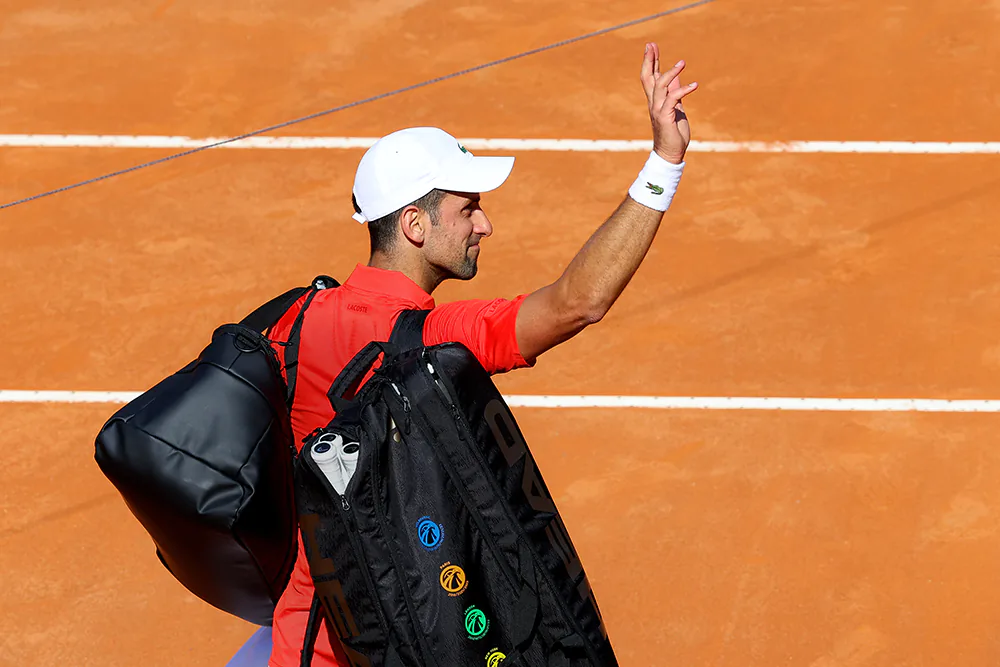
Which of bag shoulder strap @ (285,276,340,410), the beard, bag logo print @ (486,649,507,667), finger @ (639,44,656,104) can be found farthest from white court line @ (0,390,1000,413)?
bag logo print @ (486,649,507,667)

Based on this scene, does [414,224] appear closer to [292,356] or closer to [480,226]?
[480,226]

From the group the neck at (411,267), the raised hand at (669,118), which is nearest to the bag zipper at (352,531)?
the neck at (411,267)

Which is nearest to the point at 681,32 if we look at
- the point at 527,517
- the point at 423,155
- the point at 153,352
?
the point at 153,352

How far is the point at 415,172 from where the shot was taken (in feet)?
11.0

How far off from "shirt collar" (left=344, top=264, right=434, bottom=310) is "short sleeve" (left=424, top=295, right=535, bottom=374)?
22 cm

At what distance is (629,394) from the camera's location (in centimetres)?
685

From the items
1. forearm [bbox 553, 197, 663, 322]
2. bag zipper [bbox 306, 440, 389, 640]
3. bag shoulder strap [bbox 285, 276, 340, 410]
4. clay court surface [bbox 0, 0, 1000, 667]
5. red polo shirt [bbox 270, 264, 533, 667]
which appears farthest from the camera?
clay court surface [bbox 0, 0, 1000, 667]

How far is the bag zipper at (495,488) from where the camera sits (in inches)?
109

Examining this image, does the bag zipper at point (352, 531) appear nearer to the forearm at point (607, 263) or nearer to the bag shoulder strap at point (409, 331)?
the bag shoulder strap at point (409, 331)

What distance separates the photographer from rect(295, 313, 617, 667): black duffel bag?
2729 mm

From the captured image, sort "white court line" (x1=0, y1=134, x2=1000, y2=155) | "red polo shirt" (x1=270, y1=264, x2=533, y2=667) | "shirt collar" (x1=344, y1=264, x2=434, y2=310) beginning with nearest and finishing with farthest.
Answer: "red polo shirt" (x1=270, y1=264, x2=533, y2=667), "shirt collar" (x1=344, y1=264, x2=434, y2=310), "white court line" (x1=0, y1=134, x2=1000, y2=155)

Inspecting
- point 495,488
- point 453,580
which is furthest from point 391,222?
point 453,580

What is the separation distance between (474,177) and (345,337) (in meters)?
0.56

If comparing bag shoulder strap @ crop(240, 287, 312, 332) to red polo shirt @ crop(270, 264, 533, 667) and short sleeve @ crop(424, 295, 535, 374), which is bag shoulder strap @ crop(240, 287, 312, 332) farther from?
short sleeve @ crop(424, 295, 535, 374)
